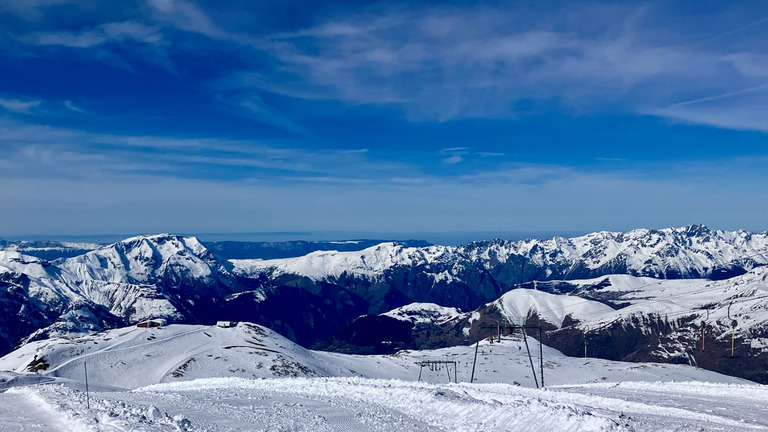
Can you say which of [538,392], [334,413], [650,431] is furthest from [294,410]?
[538,392]

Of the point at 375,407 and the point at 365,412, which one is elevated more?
the point at 365,412

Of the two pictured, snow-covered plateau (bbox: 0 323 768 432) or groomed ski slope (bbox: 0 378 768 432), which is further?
snow-covered plateau (bbox: 0 323 768 432)

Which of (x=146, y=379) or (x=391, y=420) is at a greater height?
(x=391, y=420)

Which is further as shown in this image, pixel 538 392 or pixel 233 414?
pixel 538 392

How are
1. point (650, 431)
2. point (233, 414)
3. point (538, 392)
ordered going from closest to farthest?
point (650, 431) → point (233, 414) → point (538, 392)

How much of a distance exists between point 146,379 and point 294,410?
78993 millimetres

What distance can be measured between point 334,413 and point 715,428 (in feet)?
64.8

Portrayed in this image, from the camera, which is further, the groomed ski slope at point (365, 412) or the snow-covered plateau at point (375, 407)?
the snow-covered plateau at point (375, 407)

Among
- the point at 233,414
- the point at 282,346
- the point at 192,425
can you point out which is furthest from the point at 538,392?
the point at 282,346

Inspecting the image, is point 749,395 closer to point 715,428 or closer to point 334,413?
point 715,428

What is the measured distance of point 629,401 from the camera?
41.4 m

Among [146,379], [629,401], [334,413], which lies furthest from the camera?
[146,379]

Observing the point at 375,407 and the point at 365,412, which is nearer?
the point at 365,412

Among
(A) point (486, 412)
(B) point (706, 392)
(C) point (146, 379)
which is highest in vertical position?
(A) point (486, 412)
